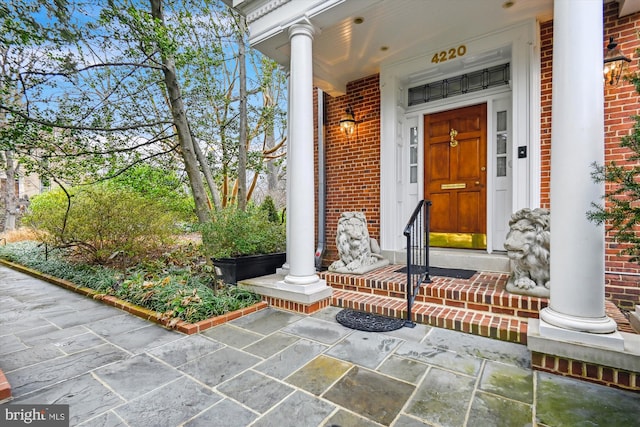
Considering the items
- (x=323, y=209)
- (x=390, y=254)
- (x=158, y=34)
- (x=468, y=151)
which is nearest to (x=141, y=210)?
(x=158, y=34)

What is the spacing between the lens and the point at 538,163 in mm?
3273

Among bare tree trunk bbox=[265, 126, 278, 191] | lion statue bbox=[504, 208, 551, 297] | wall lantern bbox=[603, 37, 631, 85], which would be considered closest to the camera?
lion statue bbox=[504, 208, 551, 297]

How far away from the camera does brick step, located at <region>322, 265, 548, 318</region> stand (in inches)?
99.0

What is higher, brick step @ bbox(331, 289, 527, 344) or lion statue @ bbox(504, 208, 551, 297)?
lion statue @ bbox(504, 208, 551, 297)

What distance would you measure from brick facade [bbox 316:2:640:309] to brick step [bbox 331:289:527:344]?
1423 mm

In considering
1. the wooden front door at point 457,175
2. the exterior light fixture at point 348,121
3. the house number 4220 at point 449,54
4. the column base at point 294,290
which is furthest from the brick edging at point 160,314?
the house number 4220 at point 449,54

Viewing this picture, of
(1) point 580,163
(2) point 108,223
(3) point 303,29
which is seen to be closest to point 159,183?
(2) point 108,223

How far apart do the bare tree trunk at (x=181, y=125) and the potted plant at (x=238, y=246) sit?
49.1 inches

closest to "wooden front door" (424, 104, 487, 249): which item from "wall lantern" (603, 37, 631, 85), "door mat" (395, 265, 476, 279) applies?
"door mat" (395, 265, 476, 279)

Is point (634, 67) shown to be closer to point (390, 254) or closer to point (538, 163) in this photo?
point (538, 163)

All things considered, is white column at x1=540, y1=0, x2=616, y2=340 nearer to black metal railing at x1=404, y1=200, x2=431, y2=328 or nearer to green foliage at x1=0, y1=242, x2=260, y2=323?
black metal railing at x1=404, y1=200, x2=431, y2=328

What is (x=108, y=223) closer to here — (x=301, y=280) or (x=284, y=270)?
(x=284, y=270)

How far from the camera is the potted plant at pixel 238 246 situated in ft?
12.7

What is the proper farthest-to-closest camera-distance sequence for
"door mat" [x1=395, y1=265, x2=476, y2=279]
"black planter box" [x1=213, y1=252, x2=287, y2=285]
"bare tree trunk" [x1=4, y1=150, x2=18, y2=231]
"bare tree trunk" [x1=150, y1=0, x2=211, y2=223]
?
"bare tree trunk" [x1=4, y1=150, x2=18, y2=231]
"bare tree trunk" [x1=150, y1=0, x2=211, y2=223]
"black planter box" [x1=213, y1=252, x2=287, y2=285]
"door mat" [x1=395, y1=265, x2=476, y2=279]
